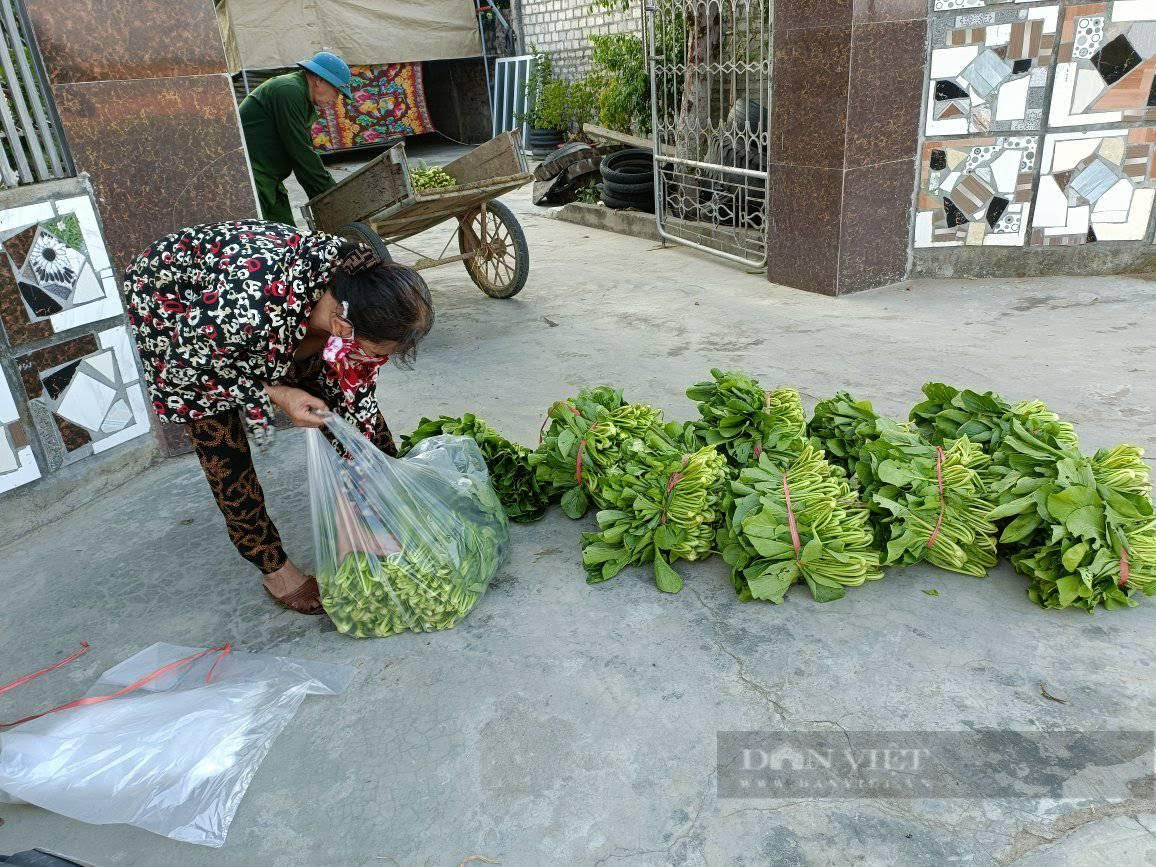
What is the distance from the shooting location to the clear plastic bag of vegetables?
94.7 inches

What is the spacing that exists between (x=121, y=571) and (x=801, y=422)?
2.51 m

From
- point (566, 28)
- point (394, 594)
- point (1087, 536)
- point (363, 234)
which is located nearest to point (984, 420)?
point (1087, 536)

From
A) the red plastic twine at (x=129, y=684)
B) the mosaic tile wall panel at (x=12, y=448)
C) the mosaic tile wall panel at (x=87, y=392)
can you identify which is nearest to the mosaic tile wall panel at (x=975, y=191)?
the mosaic tile wall panel at (x=87, y=392)

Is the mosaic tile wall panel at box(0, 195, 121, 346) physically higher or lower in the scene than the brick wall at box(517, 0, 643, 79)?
lower

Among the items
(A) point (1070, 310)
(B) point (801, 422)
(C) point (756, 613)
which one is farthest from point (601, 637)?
(A) point (1070, 310)

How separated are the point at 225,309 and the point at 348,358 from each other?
0.33 metres

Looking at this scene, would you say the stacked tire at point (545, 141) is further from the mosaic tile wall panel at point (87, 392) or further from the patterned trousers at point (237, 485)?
the patterned trousers at point (237, 485)

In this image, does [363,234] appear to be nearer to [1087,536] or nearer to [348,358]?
[348,358]

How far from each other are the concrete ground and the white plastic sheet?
5cm

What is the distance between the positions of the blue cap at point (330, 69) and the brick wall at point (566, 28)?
7186mm

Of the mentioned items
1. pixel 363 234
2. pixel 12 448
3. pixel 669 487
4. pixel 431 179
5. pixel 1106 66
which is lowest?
pixel 669 487

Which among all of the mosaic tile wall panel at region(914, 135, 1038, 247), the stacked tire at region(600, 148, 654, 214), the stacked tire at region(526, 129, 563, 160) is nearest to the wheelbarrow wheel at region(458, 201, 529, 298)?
the stacked tire at region(600, 148, 654, 214)

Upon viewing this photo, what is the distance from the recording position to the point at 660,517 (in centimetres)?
270

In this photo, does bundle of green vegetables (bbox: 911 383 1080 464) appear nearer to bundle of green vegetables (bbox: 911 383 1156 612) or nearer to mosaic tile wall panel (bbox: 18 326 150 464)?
bundle of green vegetables (bbox: 911 383 1156 612)
